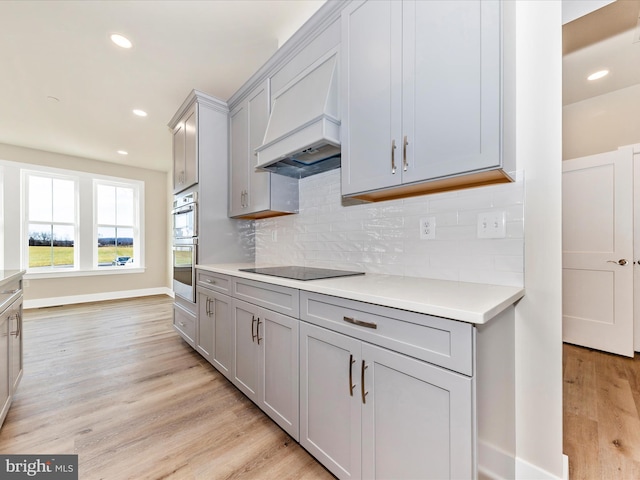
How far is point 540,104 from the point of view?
1.25m

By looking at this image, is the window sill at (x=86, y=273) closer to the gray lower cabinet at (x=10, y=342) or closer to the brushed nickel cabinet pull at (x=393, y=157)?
the gray lower cabinet at (x=10, y=342)

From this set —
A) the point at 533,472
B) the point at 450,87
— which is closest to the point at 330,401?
the point at 533,472

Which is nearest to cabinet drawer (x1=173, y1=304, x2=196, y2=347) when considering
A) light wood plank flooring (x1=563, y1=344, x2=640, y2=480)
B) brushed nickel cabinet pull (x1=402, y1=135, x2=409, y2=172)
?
brushed nickel cabinet pull (x1=402, y1=135, x2=409, y2=172)

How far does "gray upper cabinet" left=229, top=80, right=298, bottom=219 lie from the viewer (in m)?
2.36

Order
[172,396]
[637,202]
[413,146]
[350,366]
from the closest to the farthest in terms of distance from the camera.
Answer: [350,366] < [413,146] < [172,396] < [637,202]

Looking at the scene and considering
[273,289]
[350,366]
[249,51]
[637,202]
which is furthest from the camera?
[637,202]

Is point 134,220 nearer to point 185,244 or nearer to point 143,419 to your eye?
point 185,244

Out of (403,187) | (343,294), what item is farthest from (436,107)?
(343,294)

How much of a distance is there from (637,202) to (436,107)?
2945 millimetres

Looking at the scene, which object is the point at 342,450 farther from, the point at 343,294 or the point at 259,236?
the point at 259,236

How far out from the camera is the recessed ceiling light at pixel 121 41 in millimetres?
2279

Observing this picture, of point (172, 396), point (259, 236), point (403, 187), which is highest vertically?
point (403, 187)

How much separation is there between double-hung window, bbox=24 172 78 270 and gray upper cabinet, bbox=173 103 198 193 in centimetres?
337
